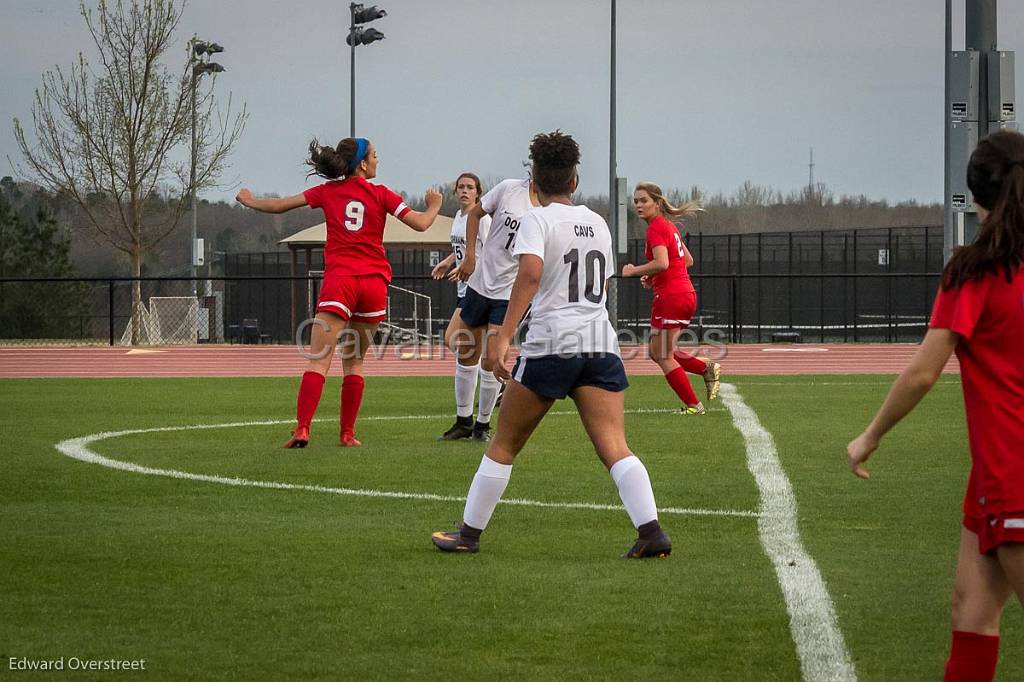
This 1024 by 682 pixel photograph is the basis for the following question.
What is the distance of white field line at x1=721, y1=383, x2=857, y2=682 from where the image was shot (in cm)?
480

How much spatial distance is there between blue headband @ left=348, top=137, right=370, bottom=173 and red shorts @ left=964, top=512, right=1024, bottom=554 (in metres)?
7.95

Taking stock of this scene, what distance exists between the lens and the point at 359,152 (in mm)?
11203

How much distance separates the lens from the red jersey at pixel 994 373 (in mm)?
3678

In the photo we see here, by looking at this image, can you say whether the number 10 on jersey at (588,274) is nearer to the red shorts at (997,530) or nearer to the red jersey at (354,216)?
the red shorts at (997,530)

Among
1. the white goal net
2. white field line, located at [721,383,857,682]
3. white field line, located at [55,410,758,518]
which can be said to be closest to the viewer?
white field line, located at [721,383,857,682]

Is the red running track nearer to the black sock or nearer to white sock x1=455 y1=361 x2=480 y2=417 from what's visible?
white sock x1=455 y1=361 x2=480 y2=417

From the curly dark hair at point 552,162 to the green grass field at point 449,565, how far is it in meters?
1.70

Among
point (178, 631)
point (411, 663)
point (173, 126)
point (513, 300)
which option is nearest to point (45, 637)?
point (178, 631)

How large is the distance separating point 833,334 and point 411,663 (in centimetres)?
3545

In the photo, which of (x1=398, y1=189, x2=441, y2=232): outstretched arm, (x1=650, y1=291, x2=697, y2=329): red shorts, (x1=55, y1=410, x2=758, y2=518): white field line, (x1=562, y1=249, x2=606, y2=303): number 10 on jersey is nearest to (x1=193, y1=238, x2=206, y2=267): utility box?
(x1=55, y1=410, x2=758, y2=518): white field line

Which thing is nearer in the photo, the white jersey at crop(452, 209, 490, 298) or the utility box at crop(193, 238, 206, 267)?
the white jersey at crop(452, 209, 490, 298)

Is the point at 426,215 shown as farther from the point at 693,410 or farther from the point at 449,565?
the point at 449,565

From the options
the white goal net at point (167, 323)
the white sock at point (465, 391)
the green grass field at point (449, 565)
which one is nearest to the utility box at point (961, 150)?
the green grass field at point (449, 565)

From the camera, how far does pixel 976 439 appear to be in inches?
149
